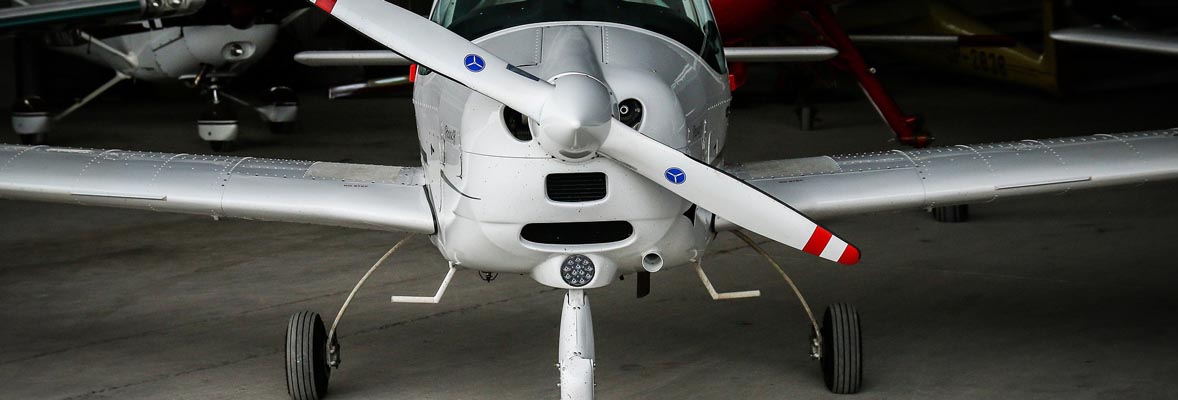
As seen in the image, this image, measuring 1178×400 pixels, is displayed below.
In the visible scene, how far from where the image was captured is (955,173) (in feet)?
16.6

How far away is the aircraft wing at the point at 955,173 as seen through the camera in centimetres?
492

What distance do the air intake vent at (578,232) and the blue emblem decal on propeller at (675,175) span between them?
243mm

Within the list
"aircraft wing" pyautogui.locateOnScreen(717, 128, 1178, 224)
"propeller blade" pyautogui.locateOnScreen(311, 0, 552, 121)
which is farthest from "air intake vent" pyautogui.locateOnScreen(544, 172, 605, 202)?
"aircraft wing" pyautogui.locateOnScreen(717, 128, 1178, 224)

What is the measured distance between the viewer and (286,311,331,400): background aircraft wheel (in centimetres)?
491

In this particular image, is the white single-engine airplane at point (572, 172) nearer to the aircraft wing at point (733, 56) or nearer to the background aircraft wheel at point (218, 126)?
the aircraft wing at point (733, 56)

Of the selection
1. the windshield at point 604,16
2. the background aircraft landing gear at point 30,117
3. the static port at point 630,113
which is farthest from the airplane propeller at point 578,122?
the background aircraft landing gear at point 30,117

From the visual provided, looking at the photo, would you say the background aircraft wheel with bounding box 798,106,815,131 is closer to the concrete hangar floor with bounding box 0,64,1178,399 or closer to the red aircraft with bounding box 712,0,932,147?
the red aircraft with bounding box 712,0,932,147

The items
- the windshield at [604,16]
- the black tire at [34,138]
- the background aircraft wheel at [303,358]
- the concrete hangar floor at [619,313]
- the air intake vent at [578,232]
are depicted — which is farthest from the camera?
the black tire at [34,138]

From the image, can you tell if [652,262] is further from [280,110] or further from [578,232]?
[280,110]

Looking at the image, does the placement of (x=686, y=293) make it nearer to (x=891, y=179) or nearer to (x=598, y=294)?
Answer: (x=598, y=294)

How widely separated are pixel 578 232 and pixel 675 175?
38cm

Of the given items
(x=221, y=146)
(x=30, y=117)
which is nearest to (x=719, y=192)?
(x=221, y=146)

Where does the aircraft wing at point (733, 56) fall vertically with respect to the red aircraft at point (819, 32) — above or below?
above

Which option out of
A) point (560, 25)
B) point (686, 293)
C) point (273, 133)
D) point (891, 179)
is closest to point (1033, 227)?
point (686, 293)
